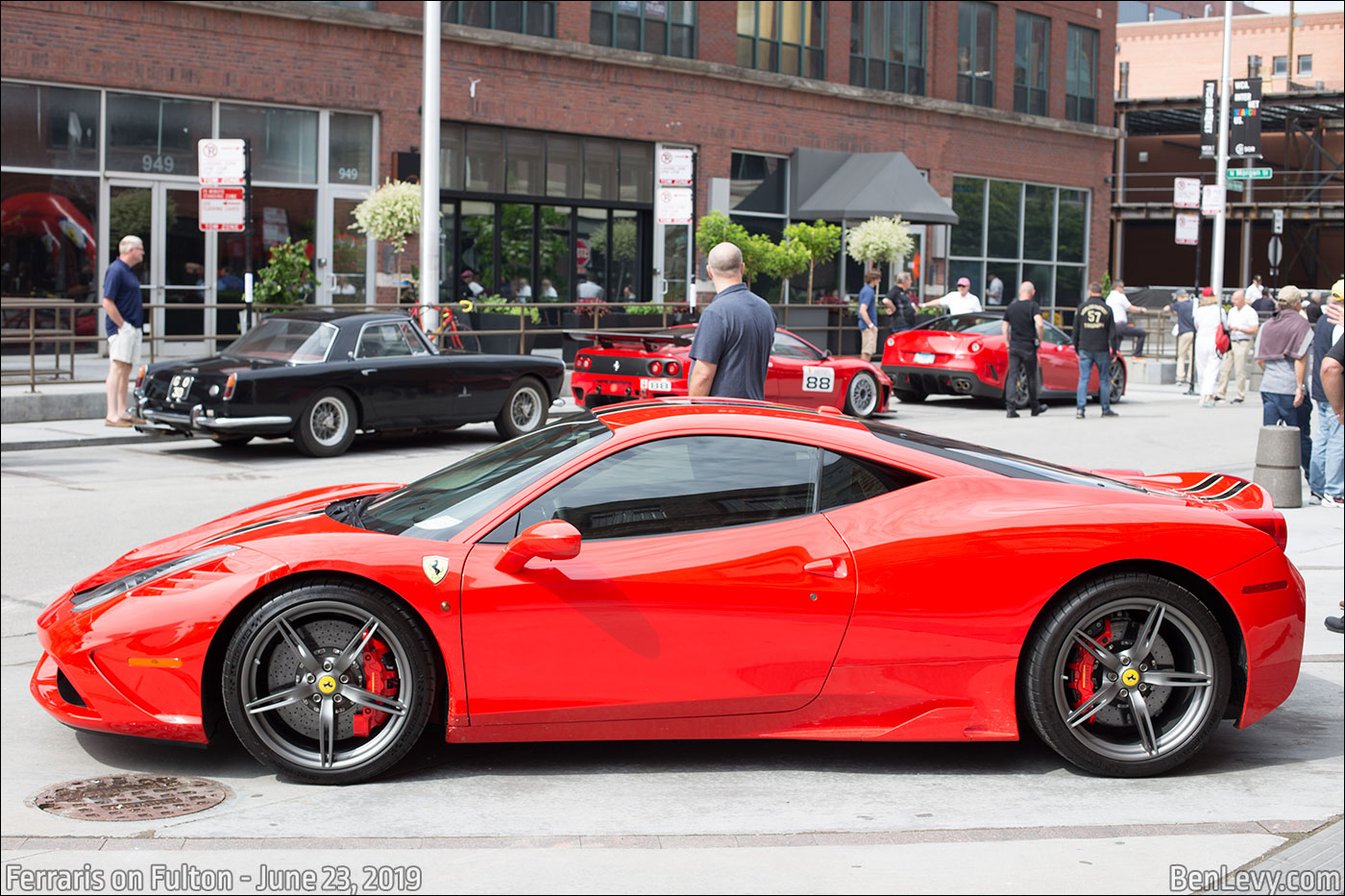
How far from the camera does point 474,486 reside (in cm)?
544

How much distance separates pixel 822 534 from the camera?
512cm

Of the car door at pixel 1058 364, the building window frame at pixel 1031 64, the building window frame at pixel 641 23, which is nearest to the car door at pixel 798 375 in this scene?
the car door at pixel 1058 364

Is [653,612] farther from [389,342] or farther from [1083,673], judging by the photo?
[389,342]

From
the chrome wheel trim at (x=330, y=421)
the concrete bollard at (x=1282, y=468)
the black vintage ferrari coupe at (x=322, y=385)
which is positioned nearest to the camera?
the concrete bollard at (x=1282, y=468)

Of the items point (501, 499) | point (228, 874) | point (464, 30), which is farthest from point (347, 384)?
point (464, 30)

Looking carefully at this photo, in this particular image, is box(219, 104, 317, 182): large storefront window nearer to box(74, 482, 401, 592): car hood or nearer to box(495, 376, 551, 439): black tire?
box(495, 376, 551, 439): black tire

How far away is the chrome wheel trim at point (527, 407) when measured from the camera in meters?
16.4

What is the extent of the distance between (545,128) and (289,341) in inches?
579

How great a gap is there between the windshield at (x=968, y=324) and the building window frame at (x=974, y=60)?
18.6 metres

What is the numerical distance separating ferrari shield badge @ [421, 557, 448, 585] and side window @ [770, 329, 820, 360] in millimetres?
12997

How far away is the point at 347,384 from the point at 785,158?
2053cm

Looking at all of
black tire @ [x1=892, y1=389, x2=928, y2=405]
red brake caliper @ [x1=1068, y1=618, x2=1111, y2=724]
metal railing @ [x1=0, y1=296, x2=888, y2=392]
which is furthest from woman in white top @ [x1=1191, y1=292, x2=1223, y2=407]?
red brake caliper @ [x1=1068, y1=618, x2=1111, y2=724]

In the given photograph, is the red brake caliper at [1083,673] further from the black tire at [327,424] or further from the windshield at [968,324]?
A: the windshield at [968,324]

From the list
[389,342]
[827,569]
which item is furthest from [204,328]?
[827,569]
